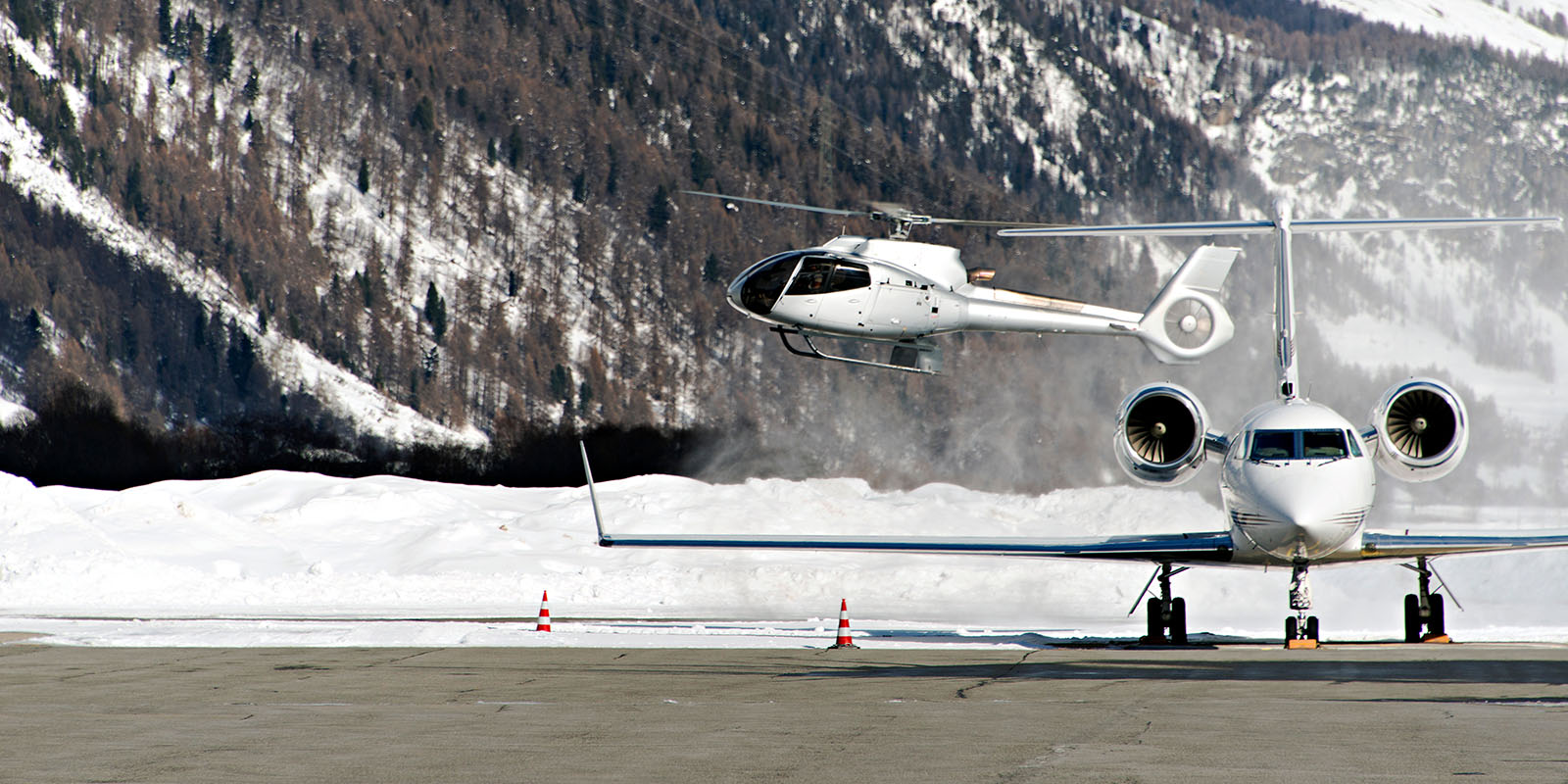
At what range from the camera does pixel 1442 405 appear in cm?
2175

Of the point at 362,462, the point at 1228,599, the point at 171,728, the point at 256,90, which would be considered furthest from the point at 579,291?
the point at 171,728

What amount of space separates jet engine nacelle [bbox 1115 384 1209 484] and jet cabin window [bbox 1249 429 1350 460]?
5.66ft

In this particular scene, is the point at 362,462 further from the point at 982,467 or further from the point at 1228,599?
the point at 1228,599

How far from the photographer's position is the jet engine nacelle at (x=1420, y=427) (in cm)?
A: 2161

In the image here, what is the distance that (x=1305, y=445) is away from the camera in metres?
20.4

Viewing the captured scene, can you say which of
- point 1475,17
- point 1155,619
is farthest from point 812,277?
point 1475,17

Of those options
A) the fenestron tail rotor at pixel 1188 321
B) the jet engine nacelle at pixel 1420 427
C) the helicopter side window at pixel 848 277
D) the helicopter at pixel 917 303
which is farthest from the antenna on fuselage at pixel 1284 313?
the helicopter side window at pixel 848 277

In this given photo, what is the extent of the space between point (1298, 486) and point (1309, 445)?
648 millimetres

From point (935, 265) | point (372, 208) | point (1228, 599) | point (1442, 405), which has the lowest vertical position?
point (1228, 599)

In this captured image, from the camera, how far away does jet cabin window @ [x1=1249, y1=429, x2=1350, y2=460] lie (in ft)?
66.6

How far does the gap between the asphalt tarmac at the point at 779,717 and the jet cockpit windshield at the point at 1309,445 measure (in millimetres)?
2930

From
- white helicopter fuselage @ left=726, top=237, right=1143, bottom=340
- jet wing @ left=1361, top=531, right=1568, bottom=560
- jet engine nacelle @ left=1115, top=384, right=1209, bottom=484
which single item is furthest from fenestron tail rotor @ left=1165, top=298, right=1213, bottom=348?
jet wing @ left=1361, top=531, right=1568, bottom=560

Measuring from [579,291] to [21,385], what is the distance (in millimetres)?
31141

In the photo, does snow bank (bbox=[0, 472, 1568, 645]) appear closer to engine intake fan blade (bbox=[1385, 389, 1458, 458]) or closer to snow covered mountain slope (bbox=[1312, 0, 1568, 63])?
engine intake fan blade (bbox=[1385, 389, 1458, 458])
